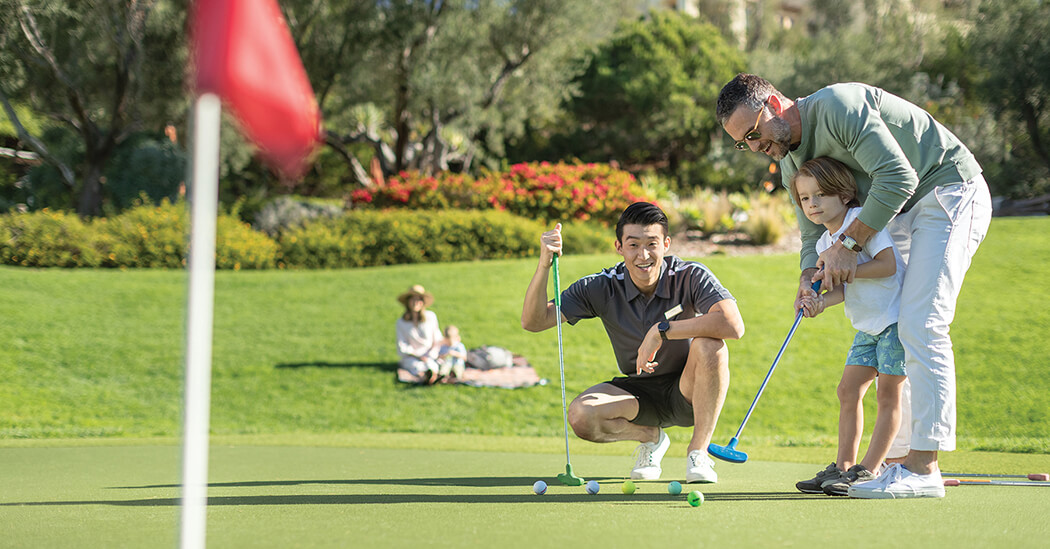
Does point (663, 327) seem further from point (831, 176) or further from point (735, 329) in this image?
point (831, 176)

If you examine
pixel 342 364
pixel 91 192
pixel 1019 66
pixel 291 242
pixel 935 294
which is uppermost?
pixel 1019 66

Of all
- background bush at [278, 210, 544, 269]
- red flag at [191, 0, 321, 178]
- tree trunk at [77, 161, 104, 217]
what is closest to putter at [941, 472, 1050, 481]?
red flag at [191, 0, 321, 178]

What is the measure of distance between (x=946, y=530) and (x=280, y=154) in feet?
7.05

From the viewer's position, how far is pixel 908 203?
3637 mm

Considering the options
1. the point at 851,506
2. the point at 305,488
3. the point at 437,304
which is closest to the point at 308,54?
the point at 437,304

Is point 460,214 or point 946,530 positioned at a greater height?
point 460,214

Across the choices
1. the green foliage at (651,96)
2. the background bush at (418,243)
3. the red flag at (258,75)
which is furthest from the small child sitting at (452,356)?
the green foliage at (651,96)

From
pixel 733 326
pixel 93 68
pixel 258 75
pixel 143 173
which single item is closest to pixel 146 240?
pixel 143 173

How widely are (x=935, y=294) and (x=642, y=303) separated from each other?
1.33 m

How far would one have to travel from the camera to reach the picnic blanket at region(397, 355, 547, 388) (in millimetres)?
9820

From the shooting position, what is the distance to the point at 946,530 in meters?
2.56

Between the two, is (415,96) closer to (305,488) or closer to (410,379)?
(410,379)

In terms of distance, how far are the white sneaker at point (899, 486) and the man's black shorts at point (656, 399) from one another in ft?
3.72

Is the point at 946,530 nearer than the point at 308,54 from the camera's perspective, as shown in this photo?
Yes
